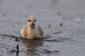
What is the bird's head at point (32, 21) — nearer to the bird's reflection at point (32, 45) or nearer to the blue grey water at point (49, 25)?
the bird's reflection at point (32, 45)

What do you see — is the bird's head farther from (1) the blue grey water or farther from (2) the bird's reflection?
(1) the blue grey water

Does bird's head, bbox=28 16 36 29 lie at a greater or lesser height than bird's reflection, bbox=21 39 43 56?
greater

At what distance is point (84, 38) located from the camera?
13.5 m

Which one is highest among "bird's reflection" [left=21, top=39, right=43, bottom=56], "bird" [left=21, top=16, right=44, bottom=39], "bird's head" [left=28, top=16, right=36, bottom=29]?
"bird's head" [left=28, top=16, right=36, bottom=29]

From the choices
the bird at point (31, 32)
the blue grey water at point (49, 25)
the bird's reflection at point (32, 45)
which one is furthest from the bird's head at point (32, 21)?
the blue grey water at point (49, 25)

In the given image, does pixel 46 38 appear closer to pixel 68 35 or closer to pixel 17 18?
pixel 68 35

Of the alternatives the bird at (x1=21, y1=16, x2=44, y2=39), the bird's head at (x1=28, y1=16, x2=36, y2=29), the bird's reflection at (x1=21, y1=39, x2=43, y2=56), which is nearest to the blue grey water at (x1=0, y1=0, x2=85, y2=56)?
the bird's reflection at (x1=21, y1=39, x2=43, y2=56)

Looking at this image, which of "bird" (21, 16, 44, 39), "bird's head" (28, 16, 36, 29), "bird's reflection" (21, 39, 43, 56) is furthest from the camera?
"bird" (21, 16, 44, 39)

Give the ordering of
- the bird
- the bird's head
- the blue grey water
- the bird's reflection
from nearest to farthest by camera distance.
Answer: the bird's reflection < the blue grey water < the bird's head < the bird

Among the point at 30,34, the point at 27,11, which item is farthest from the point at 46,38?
the point at 27,11

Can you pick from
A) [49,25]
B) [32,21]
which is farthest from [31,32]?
[49,25]

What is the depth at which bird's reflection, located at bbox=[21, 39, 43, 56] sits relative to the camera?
35.3ft

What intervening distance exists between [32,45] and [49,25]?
3.65 metres

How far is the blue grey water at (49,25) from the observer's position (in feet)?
36.7
